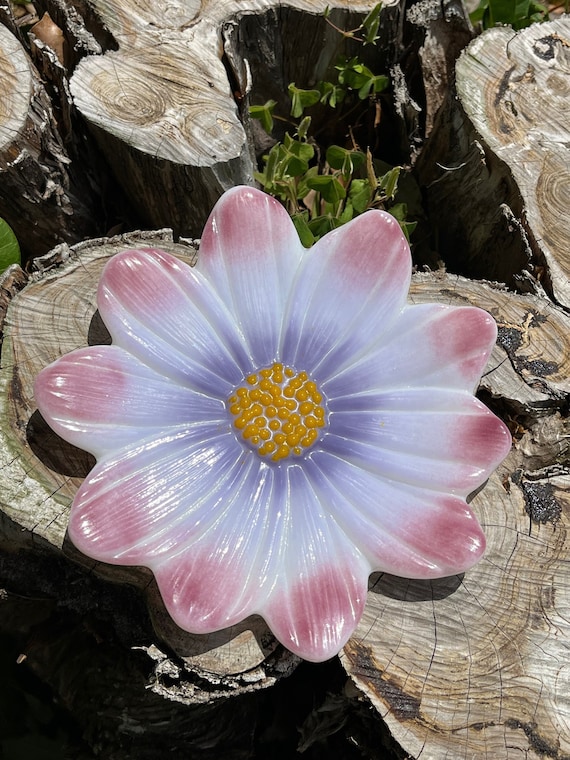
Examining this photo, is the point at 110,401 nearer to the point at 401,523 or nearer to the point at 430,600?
the point at 401,523

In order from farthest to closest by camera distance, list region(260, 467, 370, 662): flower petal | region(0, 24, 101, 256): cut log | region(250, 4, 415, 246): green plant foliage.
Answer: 1. region(250, 4, 415, 246): green plant foliage
2. region(0, 24, 101, 256): cut log
3. region(260, 467, 370, 662): flower petal

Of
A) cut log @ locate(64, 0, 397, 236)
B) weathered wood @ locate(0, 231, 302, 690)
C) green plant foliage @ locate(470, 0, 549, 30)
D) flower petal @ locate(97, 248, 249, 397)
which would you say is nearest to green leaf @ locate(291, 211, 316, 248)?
cut log @ locate(64, 0, 397, 236)

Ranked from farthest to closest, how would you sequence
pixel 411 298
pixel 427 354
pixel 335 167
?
pixel 335 167
pixel 411 298
pixel 427 354

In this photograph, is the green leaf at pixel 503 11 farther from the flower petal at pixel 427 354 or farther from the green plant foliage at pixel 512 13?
the flower petal at pixel 427 354

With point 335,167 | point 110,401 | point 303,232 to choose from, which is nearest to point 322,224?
point 303,232

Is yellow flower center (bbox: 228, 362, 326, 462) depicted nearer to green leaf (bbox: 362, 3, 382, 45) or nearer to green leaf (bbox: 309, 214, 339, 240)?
green leaf (bbox: 309, 214, 339, 240)

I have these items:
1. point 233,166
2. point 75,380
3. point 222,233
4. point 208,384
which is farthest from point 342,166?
point 75,380

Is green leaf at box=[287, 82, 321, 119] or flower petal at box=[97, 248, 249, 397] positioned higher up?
green leaf at box=[287, 82, 321, 119]

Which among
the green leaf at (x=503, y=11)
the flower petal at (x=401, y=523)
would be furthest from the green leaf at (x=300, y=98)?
the flower petal at (x=401, y=523)
